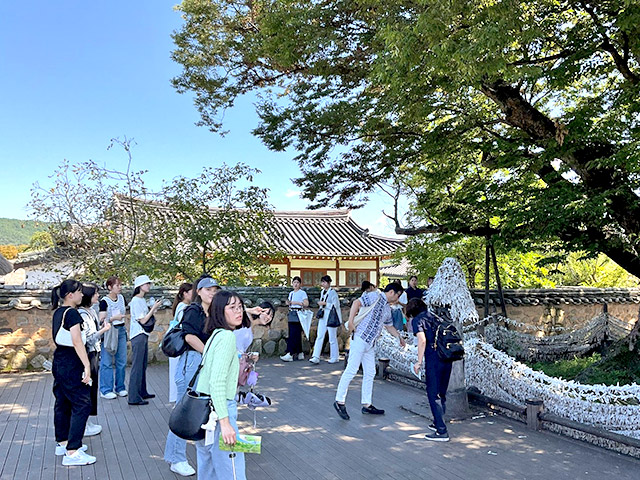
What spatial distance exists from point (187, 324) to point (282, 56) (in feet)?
18.4

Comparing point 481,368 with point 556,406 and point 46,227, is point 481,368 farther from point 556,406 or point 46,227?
point 46,227

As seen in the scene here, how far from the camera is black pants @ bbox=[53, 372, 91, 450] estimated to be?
4934 millimetres

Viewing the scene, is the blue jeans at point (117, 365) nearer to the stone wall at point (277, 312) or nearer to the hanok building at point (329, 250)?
the stone wall at point (277, 312)

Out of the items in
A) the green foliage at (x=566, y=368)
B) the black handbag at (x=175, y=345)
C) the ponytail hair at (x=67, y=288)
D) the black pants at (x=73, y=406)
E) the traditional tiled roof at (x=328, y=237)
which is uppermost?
the traditional tiled roof at (x=328, y=237)

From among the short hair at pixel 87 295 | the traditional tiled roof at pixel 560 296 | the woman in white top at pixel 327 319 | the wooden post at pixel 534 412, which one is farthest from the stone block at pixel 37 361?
the traditional tiled roof at pixel 560 296

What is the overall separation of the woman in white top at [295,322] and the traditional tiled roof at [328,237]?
9477mm

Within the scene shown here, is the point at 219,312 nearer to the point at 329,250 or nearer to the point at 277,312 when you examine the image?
the point at 277,312

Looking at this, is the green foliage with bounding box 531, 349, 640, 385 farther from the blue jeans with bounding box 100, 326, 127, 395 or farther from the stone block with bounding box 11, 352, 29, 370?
the stone block with bounding box 11, 352, 29, 370

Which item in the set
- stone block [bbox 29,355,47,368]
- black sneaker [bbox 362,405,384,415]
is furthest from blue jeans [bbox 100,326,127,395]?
black sneaker [bbox 362,405,384,415]

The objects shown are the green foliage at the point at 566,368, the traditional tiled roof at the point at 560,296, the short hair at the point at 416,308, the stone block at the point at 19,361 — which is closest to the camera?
the short hair at the point at 416,308

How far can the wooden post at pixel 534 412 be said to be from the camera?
626 cm

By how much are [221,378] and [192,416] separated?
366 millimetres

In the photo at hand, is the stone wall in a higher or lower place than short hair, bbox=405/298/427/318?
lower

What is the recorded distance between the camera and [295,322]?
1127 centimetres
